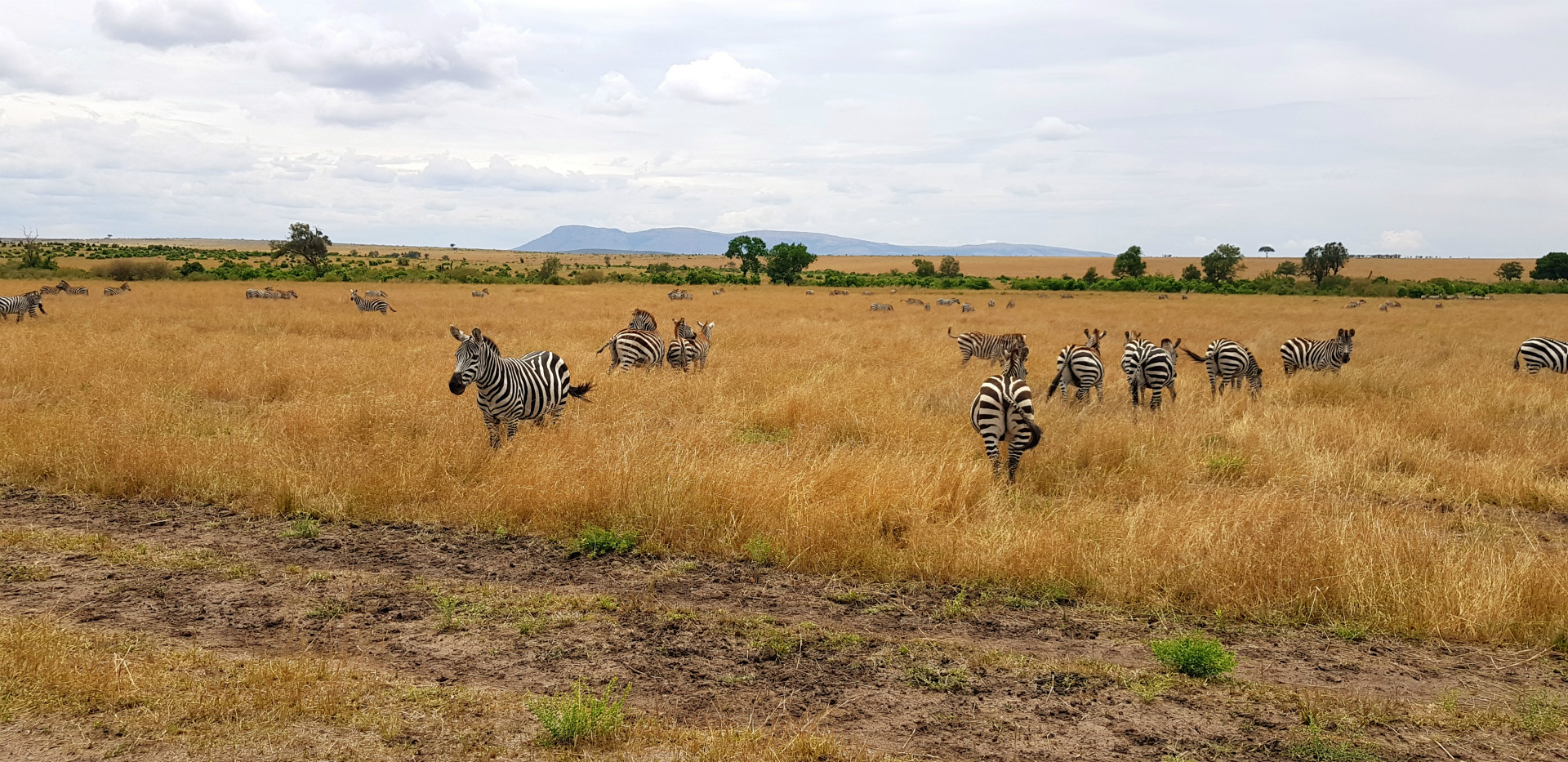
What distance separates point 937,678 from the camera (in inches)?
197

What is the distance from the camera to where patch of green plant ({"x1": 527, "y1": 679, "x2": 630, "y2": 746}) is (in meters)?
4.12

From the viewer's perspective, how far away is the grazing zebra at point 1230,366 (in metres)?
16.2

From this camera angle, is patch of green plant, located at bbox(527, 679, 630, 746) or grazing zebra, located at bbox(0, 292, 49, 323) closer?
patch of green plant, located at bbox(527, 679, 630, 746)

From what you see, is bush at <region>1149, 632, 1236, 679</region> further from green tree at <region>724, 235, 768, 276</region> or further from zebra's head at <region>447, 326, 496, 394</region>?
green tree at <region>724, 235, 768, 276</region>

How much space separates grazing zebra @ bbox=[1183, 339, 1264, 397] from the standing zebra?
7.39 m

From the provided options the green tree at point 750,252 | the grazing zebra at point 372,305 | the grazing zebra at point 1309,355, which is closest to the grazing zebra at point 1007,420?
the grazing zebra at point 1309,355

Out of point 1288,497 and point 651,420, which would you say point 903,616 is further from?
point 651,420

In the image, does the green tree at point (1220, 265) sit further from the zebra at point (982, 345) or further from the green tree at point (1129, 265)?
the zebra at point (982, 345)

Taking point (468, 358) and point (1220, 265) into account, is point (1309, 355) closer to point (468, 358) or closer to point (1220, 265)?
point (468, 358)

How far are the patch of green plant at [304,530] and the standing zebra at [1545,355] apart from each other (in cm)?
2340

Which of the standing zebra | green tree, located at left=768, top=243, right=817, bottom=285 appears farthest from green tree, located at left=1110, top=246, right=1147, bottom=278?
the standing zebra

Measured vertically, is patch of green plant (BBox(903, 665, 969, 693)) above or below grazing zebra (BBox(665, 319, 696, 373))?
below

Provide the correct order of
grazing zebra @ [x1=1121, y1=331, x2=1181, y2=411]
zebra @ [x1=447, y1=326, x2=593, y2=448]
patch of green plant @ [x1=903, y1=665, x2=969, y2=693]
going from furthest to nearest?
grazing zebra @ [x1=1121, y1=331, x2=1181, y2=411] < zebra @ [x1=447, y1=326, x2=593, y2=448] < patch of green plant @ [x1=903, y1=665, x2=969, y2=693]

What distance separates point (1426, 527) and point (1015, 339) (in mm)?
12959
